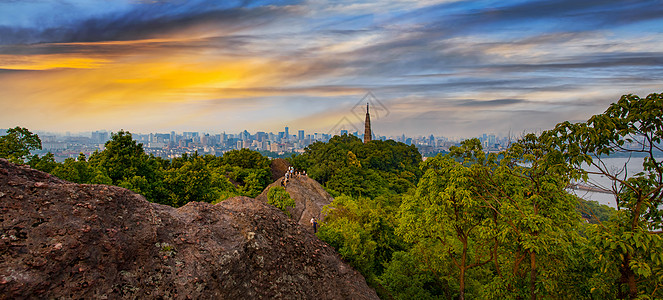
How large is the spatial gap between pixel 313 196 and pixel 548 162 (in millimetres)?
24194

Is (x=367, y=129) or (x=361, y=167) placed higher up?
(x=367, y=129)

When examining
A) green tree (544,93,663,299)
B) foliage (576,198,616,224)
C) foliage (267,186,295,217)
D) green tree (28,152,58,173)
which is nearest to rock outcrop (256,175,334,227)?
foliage (267,186,295,217)

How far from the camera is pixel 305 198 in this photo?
93.8 feet

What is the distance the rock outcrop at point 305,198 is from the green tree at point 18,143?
1622cm

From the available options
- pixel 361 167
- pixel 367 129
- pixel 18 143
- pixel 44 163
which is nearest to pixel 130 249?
pixel 44 163

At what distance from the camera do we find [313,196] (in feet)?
99.2

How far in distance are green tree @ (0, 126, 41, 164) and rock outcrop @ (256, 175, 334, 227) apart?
1622 centimetres

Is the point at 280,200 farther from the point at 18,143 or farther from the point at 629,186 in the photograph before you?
the point at 18,143

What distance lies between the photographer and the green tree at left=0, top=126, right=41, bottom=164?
19.9 metres

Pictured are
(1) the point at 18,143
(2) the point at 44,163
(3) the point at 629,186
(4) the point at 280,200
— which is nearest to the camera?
(3) the point at 629,186

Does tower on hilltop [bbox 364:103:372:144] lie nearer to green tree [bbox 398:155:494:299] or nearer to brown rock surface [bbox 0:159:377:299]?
green tree [bbox 398:155:494:299]

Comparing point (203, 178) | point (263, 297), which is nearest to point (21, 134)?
point (203, 178)

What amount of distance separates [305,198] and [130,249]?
21061 millimetres

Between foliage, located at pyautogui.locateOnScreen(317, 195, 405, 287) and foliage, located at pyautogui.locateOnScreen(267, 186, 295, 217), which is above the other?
foliage, located at pyautogui.locateOnScreen(267, 186, 295, 217)
